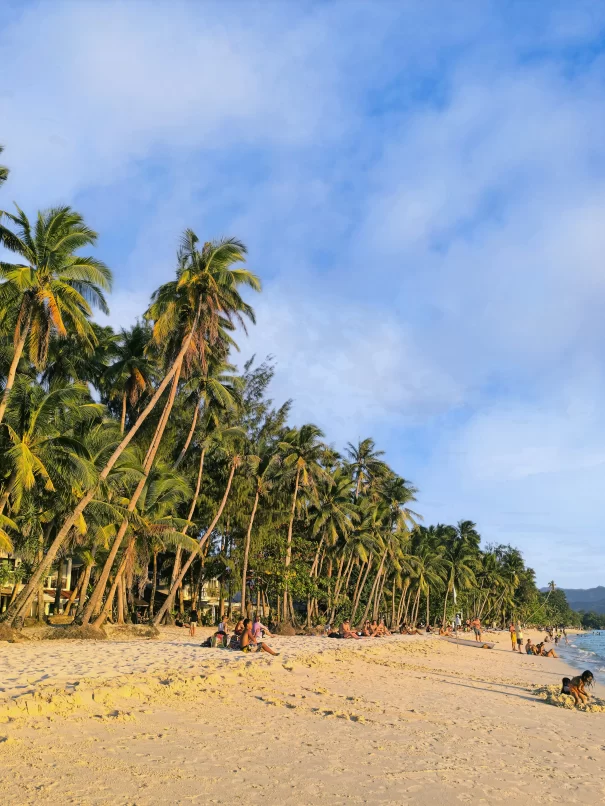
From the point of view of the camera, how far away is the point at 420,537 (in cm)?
6300

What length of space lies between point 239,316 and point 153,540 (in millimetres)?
10770

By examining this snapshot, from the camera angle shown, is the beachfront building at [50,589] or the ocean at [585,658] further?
the ocean at [585,658]

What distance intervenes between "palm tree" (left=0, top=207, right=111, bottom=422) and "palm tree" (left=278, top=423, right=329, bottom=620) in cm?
1869

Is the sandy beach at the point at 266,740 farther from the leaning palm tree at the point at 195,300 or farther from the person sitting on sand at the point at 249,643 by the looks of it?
the leaning palm tree at the point at 195,300

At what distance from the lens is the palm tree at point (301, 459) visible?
3659 centimetres

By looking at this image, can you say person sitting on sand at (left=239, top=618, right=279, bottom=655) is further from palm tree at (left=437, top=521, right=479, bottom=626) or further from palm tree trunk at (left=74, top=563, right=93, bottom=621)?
palm tree at (left=437, top=521, right=479, bottom=626)

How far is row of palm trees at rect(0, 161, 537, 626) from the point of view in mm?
19250

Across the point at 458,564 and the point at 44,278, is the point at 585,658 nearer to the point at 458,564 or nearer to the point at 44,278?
the point at 458,564

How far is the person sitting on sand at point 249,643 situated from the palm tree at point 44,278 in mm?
9028

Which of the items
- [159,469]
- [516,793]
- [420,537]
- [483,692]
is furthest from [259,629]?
[420,537]

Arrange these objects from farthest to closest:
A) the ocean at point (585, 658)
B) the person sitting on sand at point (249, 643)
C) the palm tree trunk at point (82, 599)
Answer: the ocean at point (585, 658)
the palm tree trunk at point (82, 599)
the person sitting on sand at point (249, 643)

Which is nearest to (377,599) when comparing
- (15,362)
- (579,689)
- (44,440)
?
(44,440)

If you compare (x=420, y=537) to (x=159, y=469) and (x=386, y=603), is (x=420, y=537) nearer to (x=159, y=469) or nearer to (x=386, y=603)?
(x=386, y=603)

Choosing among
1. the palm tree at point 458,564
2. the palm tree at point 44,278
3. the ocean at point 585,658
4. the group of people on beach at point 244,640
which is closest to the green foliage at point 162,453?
the palm tree at point 44,278
